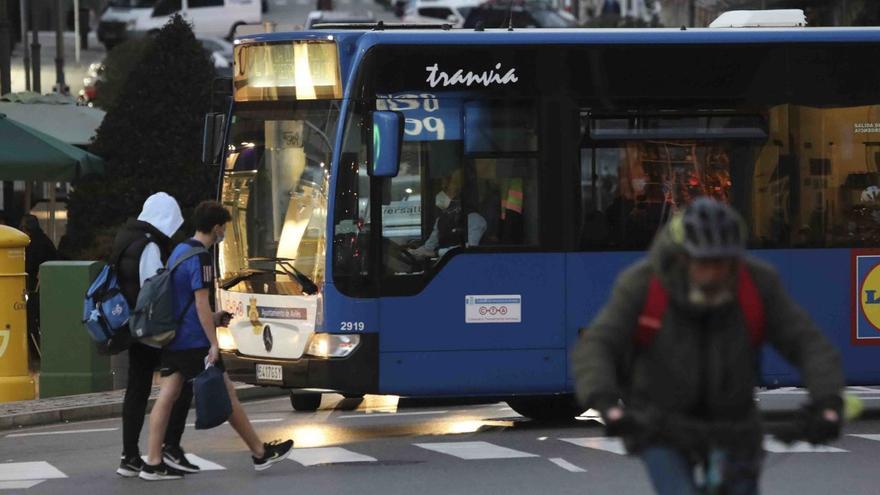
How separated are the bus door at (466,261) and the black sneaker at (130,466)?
227cm

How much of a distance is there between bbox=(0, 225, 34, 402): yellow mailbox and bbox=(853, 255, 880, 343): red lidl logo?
268 inches

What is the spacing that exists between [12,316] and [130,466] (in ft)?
16.5

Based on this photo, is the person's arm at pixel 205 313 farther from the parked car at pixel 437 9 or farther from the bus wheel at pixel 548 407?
the parked car at pixel 437 9

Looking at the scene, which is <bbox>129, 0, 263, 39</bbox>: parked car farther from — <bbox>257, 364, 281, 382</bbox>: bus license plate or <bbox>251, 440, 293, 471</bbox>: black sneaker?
<bbox>251, 440, 293, 471</bbox>: black sneaker

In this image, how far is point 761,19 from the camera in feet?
45.1

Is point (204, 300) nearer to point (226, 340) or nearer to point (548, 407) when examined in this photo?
point (226, 340)

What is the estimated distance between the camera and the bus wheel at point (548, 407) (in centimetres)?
1387

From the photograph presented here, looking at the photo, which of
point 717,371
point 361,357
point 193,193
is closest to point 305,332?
point 361,357

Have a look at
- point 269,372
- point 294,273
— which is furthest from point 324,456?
point 294,273

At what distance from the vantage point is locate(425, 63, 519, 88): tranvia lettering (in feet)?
41.7

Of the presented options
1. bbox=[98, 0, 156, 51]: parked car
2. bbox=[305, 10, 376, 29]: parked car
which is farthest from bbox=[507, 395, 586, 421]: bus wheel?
bbox=[98, 0, 156, 51]: parked car

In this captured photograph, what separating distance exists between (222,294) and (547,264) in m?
2.34

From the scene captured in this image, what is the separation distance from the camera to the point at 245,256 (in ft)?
42.9

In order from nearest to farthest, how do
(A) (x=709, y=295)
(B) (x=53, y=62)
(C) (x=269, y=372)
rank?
(A) (x=709, y=295), (C) (x=269, y=372), (B) (x=53, y=62)
